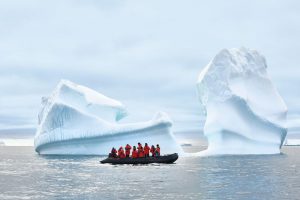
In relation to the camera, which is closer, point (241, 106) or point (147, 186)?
point (147, 186)

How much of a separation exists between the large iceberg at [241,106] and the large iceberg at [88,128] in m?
4.75

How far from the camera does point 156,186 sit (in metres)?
19.3

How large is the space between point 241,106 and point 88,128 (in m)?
13.9

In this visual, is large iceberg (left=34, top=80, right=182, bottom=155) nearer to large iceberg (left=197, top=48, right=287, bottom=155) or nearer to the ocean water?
large iceberg (left=197, top=48, right=287, bottom=155)

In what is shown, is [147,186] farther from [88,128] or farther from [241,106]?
[241,106]

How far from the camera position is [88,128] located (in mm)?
40969

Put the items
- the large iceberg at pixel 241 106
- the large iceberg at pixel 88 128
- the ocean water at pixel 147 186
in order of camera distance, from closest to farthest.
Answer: the ocean water at pixel 147 186 → the large iceberg at pixel 88 128 → the large iceberg at pixel 241 106

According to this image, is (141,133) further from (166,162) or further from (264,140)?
(264,140)

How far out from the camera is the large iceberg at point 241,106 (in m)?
43.5

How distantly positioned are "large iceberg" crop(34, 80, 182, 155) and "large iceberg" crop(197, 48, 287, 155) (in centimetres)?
475

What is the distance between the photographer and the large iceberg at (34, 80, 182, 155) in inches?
1593

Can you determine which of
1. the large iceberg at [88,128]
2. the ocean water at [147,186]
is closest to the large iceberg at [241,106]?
the large iceberg at [88,128]

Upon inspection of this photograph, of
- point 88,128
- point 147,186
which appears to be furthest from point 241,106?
point 147,186

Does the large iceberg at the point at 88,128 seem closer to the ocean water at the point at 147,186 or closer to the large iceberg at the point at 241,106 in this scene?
the large iceberg at the point at 241,106
